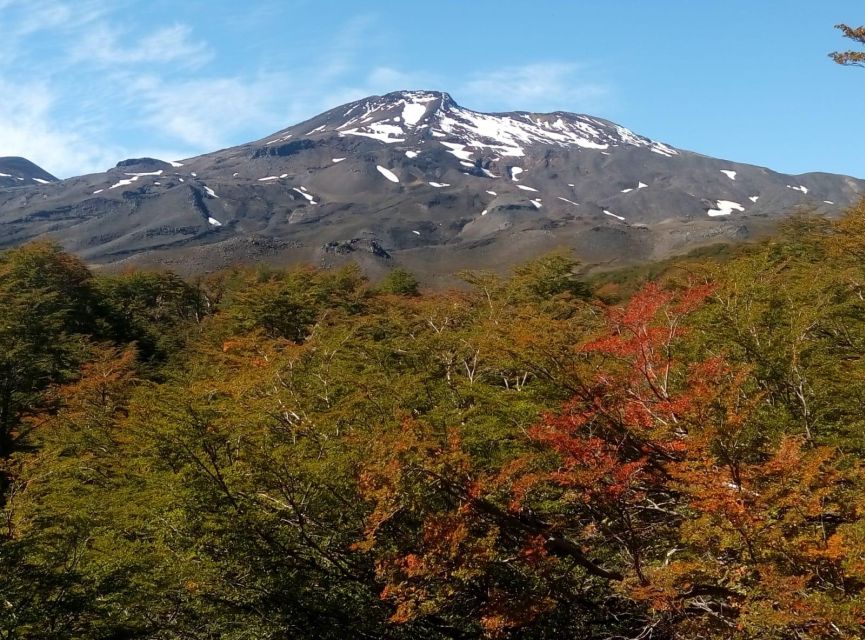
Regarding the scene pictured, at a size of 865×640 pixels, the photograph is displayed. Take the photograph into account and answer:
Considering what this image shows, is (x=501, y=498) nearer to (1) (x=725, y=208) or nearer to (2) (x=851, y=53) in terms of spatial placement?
(2) (x=851, y=53)

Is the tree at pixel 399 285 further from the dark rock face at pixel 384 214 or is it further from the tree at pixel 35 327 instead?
the dark rock face at pixel 384 214

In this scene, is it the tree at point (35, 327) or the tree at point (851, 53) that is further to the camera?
the tree at point (35, 327)

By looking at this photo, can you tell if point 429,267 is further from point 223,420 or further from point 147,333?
point 223,420

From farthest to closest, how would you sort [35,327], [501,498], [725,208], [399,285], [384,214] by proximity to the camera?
[725,208], [384,214], [399,285], [35,327], [501,498]

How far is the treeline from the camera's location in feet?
32.7

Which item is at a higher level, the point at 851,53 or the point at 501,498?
the point at 851,53

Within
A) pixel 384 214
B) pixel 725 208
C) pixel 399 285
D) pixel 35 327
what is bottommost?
pixel 35 327

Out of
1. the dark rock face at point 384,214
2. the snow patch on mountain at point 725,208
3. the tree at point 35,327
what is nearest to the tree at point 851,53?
the tree at point 35,327

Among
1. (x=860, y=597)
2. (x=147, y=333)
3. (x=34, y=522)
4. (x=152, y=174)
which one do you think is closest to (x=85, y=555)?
(x=34, y=522)

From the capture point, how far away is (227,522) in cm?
1138

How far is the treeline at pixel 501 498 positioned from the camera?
32.7 ft

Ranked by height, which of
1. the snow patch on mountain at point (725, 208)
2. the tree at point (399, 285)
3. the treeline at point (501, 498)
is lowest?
the treeline at point (501, 498)

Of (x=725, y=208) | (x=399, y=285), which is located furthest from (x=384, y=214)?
(x=399, y=285)

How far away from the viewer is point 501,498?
483 inches
